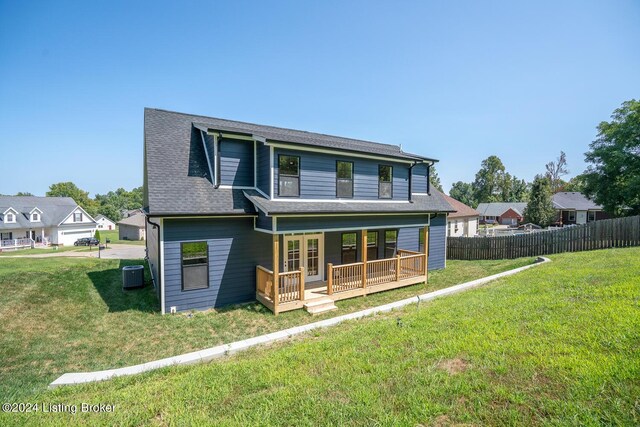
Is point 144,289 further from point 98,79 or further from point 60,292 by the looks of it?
point 98,79

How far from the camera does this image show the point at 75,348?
615 cm

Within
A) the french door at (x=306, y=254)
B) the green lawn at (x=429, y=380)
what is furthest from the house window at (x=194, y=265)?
the green lawn at (x=429, y=380)

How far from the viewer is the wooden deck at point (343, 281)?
28.9 feet

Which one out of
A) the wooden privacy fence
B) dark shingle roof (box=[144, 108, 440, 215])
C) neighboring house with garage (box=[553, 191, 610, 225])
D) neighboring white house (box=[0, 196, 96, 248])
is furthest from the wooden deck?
neighboring white house (box=[0, 196, 96, 248])

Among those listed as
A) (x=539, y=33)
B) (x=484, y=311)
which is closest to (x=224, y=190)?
(x=484, y=311)

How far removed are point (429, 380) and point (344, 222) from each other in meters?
6.78

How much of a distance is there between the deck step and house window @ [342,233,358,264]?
3.05 metres

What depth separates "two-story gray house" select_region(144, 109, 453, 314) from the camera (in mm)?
8523

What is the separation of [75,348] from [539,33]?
50.2 ft

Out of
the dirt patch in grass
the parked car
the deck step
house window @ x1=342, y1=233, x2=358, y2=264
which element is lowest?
the parked car

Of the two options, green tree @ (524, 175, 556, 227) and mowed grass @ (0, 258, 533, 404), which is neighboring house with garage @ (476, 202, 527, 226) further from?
mowed grass @ (0, 258, 533, 404)

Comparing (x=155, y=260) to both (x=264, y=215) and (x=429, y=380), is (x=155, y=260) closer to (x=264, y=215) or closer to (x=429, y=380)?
(x=264, y=215)

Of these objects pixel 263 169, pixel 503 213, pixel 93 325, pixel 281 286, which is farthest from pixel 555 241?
pixel 503 213

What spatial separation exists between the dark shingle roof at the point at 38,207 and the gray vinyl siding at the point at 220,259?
43029 mm
